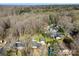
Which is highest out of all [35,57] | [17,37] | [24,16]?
Result: [24,16]

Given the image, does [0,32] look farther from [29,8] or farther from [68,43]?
[68,43]

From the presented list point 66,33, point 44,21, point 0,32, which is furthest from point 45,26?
point 0,32

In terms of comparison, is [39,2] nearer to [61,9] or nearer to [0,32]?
[61,9]

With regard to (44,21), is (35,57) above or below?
below

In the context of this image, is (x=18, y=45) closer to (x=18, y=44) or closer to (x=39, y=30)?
(x=18, y=44)

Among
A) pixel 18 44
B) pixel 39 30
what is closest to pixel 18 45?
pixel 18 44

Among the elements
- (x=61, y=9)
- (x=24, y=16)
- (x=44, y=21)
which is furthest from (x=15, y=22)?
(x=61, y=9)

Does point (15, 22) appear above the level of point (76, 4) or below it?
below
